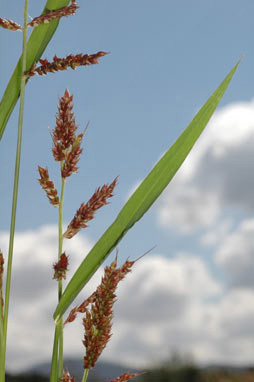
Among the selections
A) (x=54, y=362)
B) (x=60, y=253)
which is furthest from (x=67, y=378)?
(x=60, y=253)

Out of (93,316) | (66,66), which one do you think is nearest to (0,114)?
(66,66)

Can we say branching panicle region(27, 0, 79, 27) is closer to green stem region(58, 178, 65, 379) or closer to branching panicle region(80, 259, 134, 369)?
green stem region(58, 178, 65, 379)

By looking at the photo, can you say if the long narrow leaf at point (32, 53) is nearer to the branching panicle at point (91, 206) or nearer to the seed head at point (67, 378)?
the branching panicle at point (91, 206)

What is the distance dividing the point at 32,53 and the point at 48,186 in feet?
0.98

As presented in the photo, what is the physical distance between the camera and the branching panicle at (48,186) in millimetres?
712

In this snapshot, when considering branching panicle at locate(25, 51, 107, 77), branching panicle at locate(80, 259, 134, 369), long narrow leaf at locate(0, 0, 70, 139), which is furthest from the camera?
long narrow leaf at locate(0, 0, 70, 139)

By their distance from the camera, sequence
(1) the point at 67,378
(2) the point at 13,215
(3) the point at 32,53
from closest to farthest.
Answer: (1) the point at 67,378, (2) the point at 13,215, (3) the point at 32,53

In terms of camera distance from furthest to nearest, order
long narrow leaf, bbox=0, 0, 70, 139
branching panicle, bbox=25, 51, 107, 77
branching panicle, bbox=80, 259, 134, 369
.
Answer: long narrow leaf, bbox=0, 0, 70, 139 < branching panicle, bbox=25, 51, 107, 77 < branching panicle, bbox=80, 259, 134, 369

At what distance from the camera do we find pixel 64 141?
70 cm

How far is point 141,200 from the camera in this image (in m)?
0.75

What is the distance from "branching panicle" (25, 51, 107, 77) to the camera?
30.7 inches

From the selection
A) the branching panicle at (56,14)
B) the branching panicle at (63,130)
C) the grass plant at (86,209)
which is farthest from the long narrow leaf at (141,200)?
the branching panicle at (56,14)

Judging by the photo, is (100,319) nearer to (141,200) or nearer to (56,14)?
(141,200)

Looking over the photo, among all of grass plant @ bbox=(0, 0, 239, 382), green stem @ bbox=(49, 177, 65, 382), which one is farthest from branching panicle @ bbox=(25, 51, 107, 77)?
green stem @ bbox=(49, 177, 65, 382)
